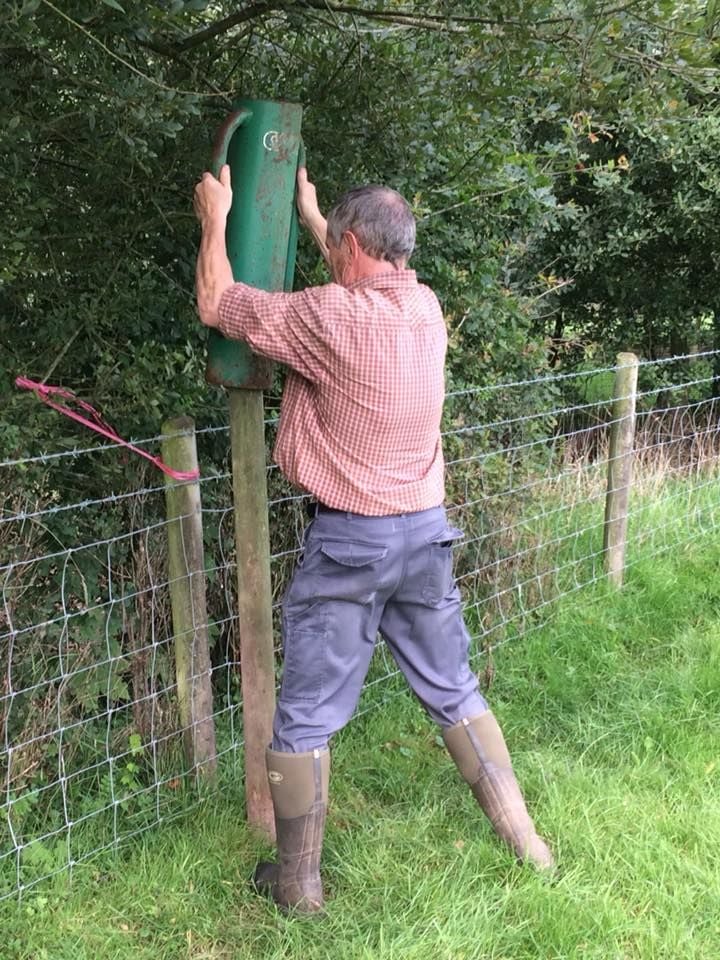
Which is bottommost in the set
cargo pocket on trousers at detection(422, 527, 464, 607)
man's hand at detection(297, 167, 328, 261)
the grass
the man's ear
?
the grass

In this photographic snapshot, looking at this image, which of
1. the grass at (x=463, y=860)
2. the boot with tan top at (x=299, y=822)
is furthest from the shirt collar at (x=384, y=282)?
the grass at (x=463, y=860)

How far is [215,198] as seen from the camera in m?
2.60

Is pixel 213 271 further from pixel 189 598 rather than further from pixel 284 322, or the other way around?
pixel 189 598

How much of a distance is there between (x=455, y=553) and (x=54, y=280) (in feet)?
8.33

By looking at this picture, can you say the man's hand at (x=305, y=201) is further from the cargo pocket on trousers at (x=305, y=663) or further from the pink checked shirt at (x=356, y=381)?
the cargo pocket on trousers at (x=305, y=663)

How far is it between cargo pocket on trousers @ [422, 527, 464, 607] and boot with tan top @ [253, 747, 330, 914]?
0.58 metres

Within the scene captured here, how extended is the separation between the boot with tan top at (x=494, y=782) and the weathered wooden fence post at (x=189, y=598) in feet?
3.27

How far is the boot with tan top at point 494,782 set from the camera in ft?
9.77

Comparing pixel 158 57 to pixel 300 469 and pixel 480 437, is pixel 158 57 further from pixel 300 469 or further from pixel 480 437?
pixel 480 437

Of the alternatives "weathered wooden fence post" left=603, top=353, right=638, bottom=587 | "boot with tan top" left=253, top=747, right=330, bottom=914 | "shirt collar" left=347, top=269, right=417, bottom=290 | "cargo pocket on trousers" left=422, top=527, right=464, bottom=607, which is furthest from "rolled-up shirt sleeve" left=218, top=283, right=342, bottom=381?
"weathered wooden fence post" left=603, top=353, right=638, bottom=587

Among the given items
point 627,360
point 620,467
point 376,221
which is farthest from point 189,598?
point 627,360

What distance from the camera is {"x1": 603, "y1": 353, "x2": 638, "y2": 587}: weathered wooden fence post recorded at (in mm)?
5273

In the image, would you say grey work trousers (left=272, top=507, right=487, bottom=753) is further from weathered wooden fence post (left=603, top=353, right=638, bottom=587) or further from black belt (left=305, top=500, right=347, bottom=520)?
weathered wooden fence post (left=603, top=353, right=638, bottom=587)

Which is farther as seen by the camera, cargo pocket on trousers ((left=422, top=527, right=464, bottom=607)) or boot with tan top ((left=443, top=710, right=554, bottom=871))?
boot with tan top ((left=443, top=710, right=554, bottom=871))
